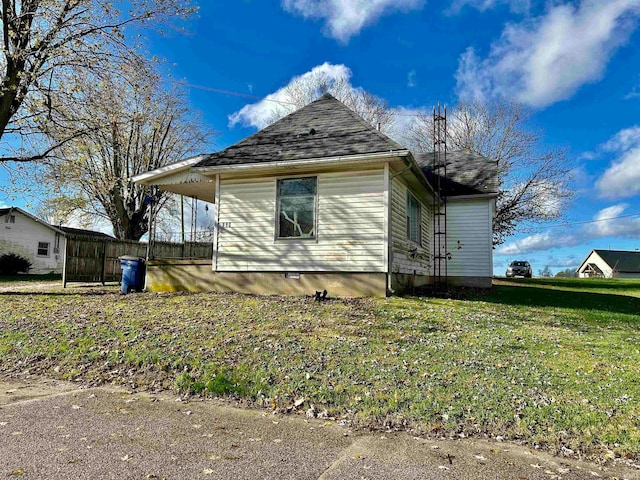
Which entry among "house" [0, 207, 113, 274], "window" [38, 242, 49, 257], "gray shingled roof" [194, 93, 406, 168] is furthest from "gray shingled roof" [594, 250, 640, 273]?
"window" [38, 242, 49, 257]

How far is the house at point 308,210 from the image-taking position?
32.9ft

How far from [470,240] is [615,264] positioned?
52317 millimetres

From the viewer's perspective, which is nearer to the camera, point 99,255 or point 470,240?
point 470,240

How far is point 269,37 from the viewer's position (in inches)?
576

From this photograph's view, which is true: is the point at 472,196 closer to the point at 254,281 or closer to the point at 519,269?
the point at 254,281

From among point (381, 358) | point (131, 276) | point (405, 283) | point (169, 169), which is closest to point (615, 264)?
point (405, 283)

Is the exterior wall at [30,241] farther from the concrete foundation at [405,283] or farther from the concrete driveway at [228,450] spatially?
the concrete driveway at [228,450]

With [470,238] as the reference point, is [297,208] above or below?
above

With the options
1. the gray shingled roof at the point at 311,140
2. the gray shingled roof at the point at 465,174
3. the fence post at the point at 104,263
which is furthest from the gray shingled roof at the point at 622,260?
the fence post at the point at 104,263

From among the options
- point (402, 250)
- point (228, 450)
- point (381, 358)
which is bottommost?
point (228, 450)

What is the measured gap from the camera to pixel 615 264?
5609 centimetres

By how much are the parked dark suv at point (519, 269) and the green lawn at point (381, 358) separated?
27763 millimetres

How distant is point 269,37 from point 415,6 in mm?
4815

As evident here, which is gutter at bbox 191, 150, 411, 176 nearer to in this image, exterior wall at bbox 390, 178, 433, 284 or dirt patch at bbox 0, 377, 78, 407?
exterior wall at bbox 390, 178, 433, 284
